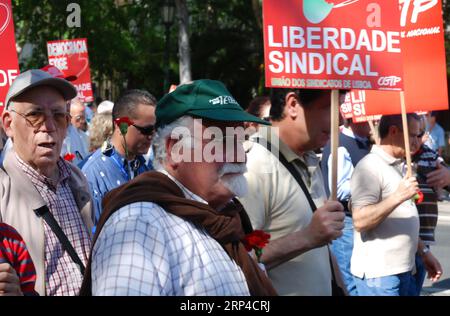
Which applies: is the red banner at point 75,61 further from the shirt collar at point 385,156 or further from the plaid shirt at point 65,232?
the plaid shirt at point 65,232

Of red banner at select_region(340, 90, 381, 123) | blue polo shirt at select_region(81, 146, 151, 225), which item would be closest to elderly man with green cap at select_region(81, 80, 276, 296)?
blue polo shirt at select_region(81, 146, 151, 225)

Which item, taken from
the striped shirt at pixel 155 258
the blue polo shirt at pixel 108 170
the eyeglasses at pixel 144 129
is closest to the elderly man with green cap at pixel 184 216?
the striped shirt at pixel 155 258

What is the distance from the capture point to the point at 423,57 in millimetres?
7438

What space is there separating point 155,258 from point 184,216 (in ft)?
0.65

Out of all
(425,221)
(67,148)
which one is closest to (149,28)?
(67,148)

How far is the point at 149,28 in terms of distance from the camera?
3114cm

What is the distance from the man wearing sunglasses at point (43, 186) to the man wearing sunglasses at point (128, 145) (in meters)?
1.77

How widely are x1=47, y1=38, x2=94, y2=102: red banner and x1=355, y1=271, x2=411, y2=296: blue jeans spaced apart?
7085 millimetres

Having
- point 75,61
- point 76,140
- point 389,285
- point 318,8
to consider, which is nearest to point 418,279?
point 389,285

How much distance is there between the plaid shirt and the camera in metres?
3.51

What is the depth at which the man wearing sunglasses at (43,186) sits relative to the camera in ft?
11.6

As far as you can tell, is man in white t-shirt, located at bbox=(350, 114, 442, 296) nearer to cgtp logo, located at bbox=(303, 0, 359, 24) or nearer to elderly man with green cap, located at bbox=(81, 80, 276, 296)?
cgtp logo, located at bbox=(303, 0, 359, 24)
